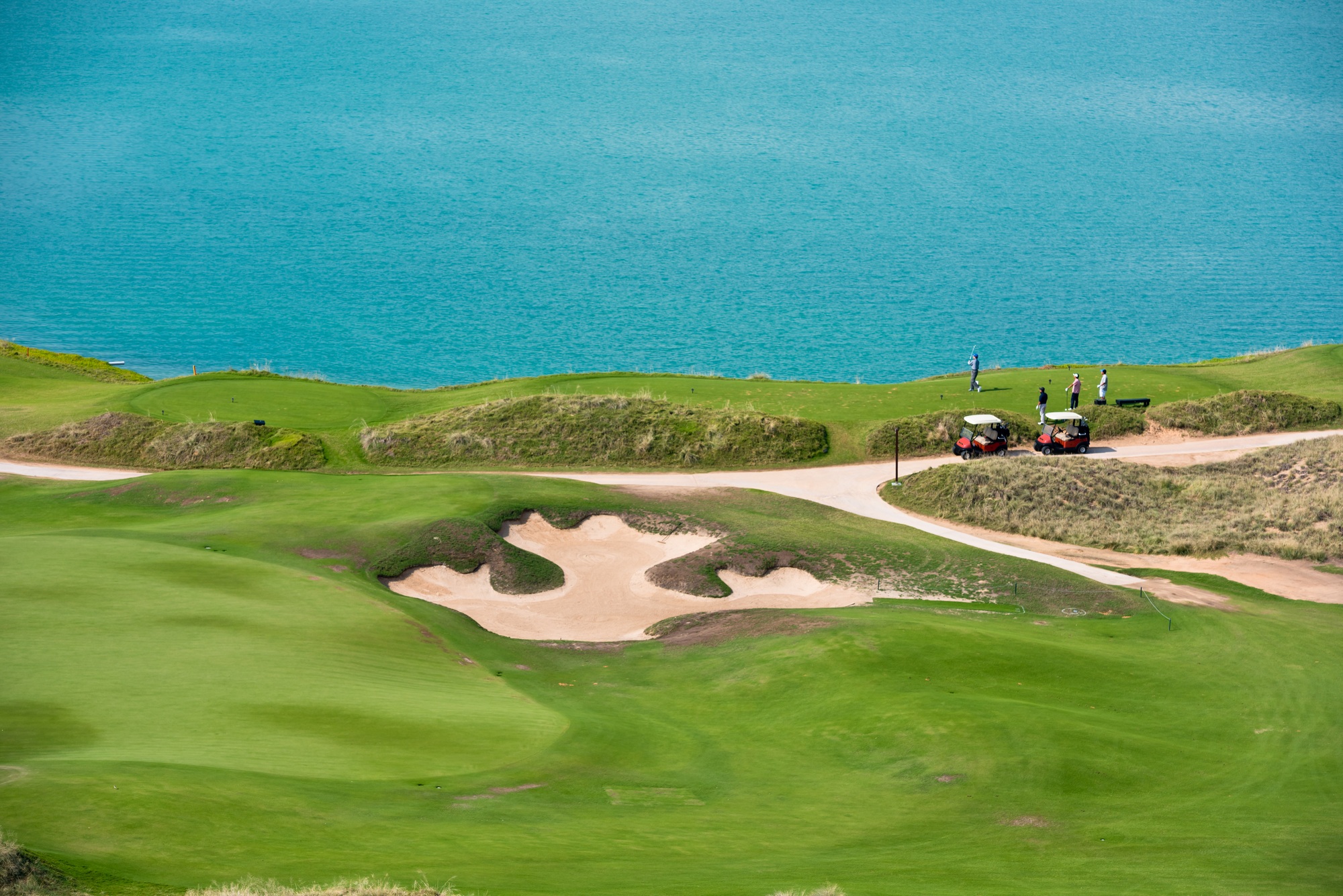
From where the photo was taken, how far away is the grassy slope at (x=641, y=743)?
15867mm

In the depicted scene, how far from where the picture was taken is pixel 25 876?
12.4m

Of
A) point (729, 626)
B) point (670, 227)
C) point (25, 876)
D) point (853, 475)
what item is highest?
point (670, 227)

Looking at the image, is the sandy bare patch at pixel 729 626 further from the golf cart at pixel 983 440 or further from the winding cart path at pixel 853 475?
the golf cart at pixel 983 440

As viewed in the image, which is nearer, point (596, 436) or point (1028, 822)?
point (1028, 822)

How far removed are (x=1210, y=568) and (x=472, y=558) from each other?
26.1 meters

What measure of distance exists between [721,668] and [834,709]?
4.55 metres

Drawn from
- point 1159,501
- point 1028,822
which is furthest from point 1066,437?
point 1028,822

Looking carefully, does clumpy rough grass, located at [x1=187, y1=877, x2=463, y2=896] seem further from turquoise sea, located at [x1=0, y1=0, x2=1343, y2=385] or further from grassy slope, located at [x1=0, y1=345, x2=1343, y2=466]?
turquoise sea, located at [x1=0, y1=0, x2=1343, y2=385]

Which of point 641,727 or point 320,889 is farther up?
point 320,889

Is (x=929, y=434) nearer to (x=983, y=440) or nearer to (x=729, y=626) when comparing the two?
(x=983, y=440)

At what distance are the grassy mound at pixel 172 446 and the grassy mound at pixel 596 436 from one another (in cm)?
350

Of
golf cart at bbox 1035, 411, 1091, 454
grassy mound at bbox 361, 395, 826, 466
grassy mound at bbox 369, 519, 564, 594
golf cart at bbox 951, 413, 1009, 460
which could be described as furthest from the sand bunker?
golf cart at bbox 1035, 411, 1091, 454

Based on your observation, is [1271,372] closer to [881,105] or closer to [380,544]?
[380,544]

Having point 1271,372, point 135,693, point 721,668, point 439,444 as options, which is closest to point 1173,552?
point 721,668
